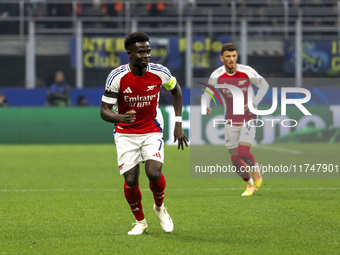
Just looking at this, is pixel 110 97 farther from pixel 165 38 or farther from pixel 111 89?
pixel 165 38

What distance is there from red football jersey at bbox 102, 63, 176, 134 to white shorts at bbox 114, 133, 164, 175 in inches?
2.3

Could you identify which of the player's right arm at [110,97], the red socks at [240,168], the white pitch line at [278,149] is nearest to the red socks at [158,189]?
the player's right arm at [110,97]

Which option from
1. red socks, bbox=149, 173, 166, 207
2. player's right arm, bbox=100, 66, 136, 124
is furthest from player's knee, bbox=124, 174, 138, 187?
player's right arm, bbox=100, 66, 136, 124

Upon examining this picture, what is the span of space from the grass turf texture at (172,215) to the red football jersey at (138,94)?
1030mm

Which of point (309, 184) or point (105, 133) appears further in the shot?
point (105, 133)

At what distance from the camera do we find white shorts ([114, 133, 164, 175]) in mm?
7074

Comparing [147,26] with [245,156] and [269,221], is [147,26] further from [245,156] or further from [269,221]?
[269,221]

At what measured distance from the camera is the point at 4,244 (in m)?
6.47

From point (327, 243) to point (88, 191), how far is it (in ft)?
18.2

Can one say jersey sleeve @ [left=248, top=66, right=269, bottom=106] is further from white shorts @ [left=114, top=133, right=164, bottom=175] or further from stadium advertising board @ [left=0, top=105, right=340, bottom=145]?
stadium advertising board @ [left=0, top=105, right=340, bottom=145]

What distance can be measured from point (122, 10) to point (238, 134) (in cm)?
1537

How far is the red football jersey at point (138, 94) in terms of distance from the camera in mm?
6875

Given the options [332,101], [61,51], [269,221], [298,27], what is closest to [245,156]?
[269,221]

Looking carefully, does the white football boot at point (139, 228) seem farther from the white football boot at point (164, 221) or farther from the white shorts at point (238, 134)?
the white shorts at point (238, 134)
